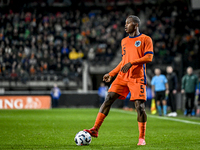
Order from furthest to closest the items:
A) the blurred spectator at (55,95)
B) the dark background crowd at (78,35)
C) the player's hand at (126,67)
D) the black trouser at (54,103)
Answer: the dark background crowd at (78,35) < the black trouser at (54,103) < the blurred spectator at (55,95) < the player's hand at (126,67)

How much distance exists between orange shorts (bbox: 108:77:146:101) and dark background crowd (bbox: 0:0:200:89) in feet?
52.6

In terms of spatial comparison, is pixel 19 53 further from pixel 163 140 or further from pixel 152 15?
pixel 163 140

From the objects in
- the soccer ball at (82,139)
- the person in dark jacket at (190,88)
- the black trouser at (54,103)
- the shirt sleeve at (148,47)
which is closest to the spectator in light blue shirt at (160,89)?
the person in dark jacket at (190,88)

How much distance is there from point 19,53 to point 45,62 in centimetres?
205

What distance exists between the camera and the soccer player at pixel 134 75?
19.1 feet

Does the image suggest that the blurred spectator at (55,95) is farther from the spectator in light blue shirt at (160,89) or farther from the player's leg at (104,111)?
the player's leg at (104,111)

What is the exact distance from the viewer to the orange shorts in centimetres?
581

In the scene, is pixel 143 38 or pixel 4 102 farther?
pixel 4 102

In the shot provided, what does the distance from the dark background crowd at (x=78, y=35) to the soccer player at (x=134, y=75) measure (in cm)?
1595

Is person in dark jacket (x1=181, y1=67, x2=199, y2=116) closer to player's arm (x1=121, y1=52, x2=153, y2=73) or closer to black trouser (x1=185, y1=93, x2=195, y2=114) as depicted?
black trouser (x1=185, y1=93, x2=195, y2=114)

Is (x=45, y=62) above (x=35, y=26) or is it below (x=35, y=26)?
below

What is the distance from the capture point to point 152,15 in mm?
31281

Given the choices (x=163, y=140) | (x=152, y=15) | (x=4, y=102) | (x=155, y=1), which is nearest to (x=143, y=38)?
(x=163, y=140)

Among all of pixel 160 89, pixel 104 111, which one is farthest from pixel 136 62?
pixel 160 89
